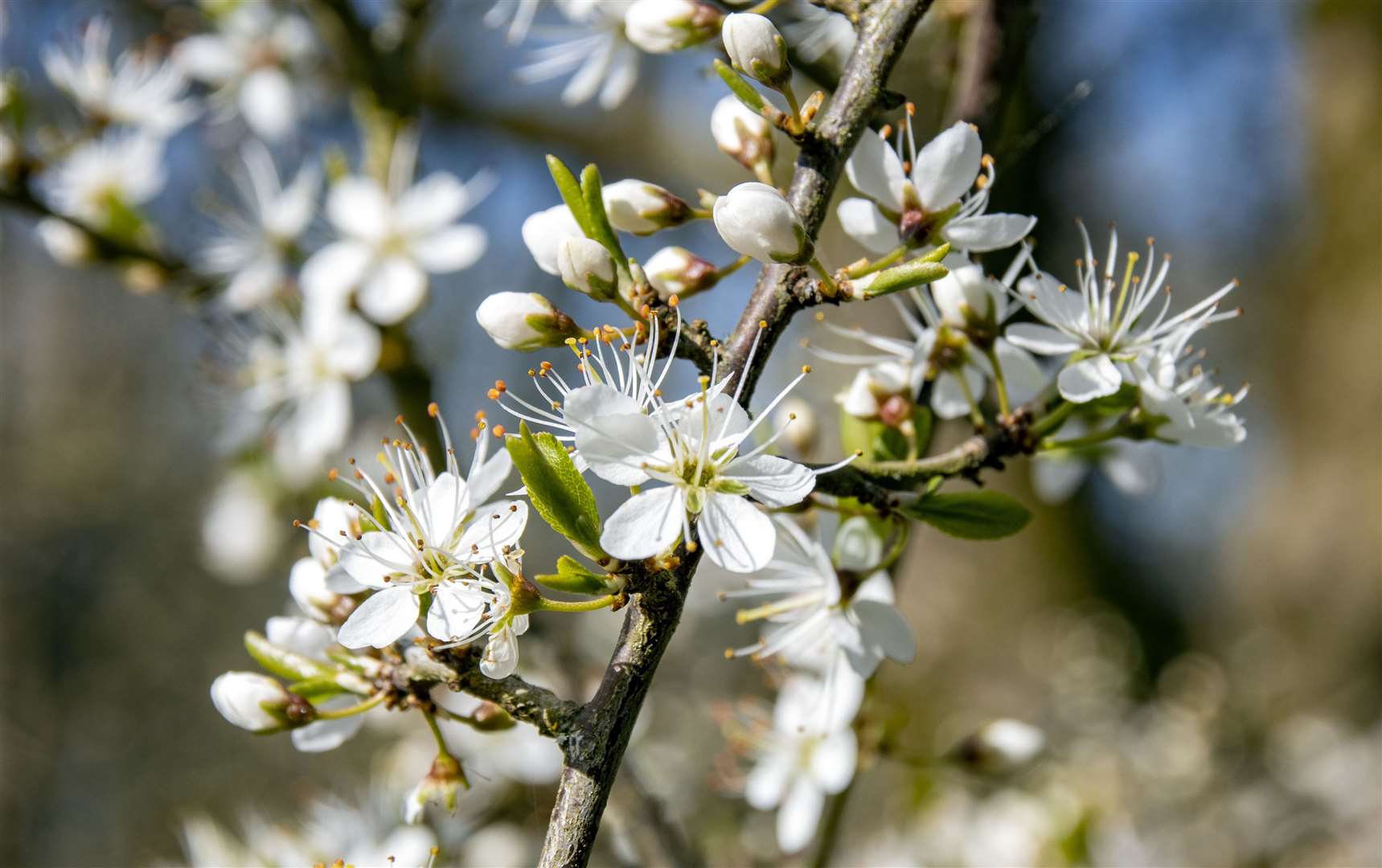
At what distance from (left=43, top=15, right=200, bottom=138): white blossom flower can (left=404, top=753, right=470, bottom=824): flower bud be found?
1507mm

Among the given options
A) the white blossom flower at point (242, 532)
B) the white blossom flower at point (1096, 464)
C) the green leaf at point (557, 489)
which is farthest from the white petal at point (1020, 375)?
the white blossom flower at point (242, 532)

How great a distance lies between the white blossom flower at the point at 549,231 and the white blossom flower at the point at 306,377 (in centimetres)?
85

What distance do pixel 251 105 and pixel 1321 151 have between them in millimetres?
4123

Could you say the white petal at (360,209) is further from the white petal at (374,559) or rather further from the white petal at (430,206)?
the white petal at (374,559)

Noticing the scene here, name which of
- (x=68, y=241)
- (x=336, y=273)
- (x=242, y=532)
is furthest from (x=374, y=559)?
(x=242, y=532)

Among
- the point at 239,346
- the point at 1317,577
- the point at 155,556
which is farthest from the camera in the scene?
the point at 155,556

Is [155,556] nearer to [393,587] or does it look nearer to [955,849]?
→ [955,849]

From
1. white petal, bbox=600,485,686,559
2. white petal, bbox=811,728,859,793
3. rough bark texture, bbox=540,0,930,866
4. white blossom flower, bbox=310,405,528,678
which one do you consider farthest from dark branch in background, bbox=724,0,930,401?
white petal, bbox=811,728,859,793

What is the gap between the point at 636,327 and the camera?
0.79m

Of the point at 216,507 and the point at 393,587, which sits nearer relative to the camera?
the point at 393,587

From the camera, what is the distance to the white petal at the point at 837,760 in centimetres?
119

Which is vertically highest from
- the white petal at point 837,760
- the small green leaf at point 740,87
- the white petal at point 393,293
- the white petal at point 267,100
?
the small green leaf at point 740,87

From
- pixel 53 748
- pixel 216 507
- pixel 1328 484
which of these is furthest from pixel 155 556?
pixel 1328 484

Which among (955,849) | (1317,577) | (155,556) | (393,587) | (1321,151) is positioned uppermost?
(393,587)
